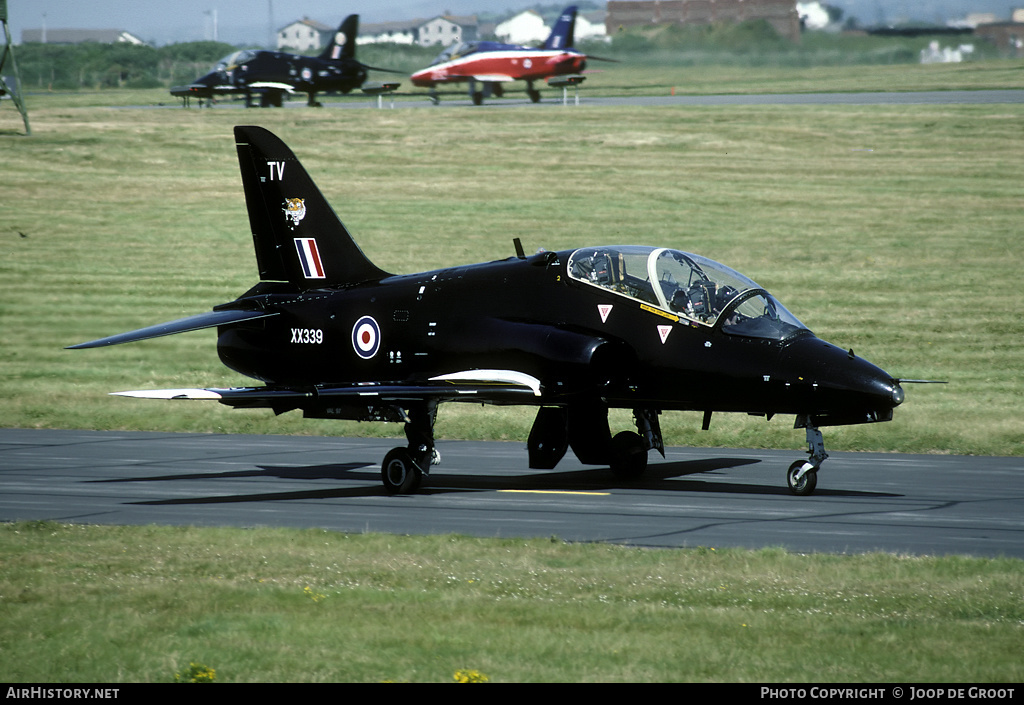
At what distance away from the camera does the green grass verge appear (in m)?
8.05

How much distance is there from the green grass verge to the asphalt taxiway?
114 centimetres

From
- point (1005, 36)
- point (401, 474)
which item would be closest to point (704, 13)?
point (1005, 36)

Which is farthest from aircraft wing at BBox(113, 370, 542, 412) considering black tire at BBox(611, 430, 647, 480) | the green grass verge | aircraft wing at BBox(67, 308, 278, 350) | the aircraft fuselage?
the green grass verge

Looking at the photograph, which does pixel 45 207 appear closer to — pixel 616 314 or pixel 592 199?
pixel 592 199

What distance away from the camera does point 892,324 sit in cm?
2925

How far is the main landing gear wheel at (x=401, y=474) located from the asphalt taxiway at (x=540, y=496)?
0.27 metres

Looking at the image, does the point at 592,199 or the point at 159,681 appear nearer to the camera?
the point at 159,681

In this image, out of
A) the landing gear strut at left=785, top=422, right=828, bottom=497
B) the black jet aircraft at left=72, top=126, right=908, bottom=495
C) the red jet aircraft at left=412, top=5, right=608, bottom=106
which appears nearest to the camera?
the black jet aircraft at left=72, top=126, right=908, bottom=495


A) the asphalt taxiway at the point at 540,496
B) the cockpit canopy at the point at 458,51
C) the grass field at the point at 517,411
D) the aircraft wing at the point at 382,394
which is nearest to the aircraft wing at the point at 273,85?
the grass field at the point at 517,411

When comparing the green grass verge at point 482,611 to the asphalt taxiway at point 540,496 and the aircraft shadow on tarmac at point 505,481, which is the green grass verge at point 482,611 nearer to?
the asphalt taxiway at point 540,496

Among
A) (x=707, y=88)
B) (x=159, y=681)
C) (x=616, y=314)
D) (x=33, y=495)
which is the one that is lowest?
(x=33, y=495)

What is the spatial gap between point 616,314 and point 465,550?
16.6 ft

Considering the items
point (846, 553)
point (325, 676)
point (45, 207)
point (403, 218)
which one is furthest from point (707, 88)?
point (325, 676)

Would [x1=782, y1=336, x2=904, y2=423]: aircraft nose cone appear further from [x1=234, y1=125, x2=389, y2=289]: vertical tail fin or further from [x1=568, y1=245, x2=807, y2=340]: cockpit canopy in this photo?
[x1=234, y1=125, x2=389, y2=289]: vertical tail fin
